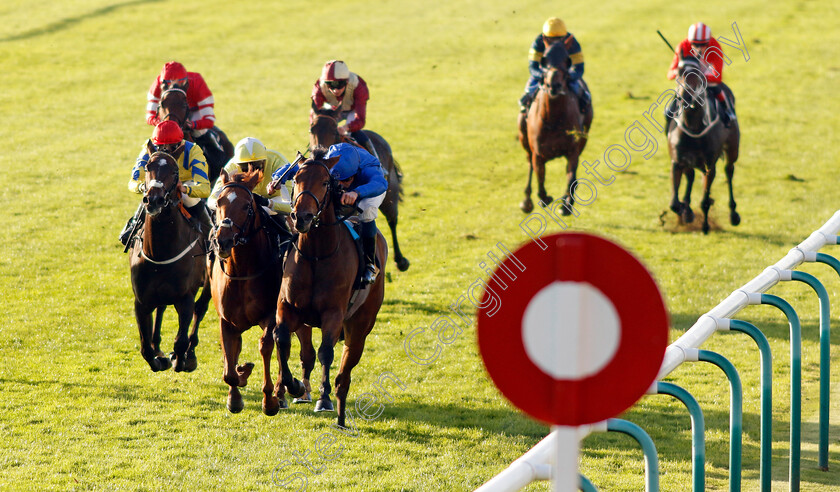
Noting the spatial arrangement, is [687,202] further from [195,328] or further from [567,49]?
[195,328]

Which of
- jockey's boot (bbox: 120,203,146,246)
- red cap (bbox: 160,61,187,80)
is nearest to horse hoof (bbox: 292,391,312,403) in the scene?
jockey's boot (bbox: 120,203,146,246)

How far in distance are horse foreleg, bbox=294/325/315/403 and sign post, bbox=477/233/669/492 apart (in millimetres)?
4371

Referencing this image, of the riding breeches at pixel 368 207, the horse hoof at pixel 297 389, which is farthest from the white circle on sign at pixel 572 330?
the horse hoof at pixel 297 389

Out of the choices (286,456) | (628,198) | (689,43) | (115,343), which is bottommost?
(286,456)

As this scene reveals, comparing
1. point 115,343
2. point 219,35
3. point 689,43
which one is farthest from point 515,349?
point 219,35

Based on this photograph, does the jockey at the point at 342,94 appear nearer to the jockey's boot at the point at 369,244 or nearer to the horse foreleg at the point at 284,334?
the jockey's boot at the point at 369,244

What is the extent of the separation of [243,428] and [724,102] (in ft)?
25.0

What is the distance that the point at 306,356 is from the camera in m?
6.92

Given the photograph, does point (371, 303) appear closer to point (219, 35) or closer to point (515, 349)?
point (515, 349)

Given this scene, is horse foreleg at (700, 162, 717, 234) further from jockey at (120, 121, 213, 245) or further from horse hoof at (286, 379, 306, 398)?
horse hoof at (286, 379, 306, 398)

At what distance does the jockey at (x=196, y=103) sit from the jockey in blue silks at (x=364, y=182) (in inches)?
104

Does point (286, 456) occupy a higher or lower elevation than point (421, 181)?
lower

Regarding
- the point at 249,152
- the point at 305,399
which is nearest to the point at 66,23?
the point at 249,152

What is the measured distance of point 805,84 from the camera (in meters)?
22.2
